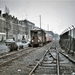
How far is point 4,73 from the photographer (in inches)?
287

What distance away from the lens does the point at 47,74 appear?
698 cm

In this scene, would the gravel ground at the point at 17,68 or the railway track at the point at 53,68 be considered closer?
the railway track at the point at 53,68

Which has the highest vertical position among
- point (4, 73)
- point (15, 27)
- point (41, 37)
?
point (15, 27)

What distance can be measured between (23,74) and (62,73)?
A: 5.49 feet

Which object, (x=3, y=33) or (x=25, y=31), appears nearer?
(x=3, y=33)

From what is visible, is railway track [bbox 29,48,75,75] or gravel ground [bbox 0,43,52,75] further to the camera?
gravel ground [bbox 0,43,52,75]

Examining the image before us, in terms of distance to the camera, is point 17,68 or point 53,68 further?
point 17,68

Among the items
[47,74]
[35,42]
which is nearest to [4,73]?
[47,74]

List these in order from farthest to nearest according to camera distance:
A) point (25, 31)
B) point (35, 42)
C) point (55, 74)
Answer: point (25, 31), point (35, 42), point (55, 74)

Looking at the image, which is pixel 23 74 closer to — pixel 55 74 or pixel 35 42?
pixel 55 74

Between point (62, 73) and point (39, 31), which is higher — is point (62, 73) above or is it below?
below

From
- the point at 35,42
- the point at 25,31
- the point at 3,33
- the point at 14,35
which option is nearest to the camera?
the point at 35,42

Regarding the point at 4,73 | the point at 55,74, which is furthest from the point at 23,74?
the point at 55,74

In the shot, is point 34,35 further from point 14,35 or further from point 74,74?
point 14,35
